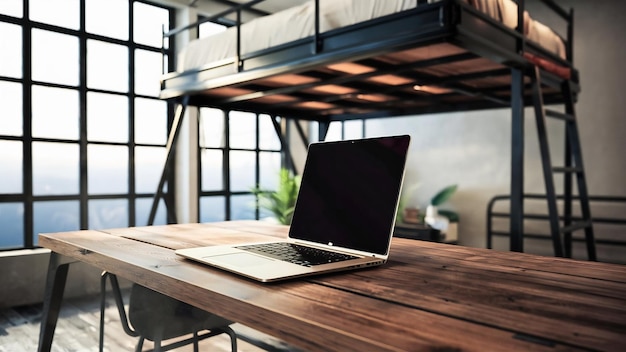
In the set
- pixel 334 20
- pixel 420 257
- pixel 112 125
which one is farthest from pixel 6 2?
pixel 420 257

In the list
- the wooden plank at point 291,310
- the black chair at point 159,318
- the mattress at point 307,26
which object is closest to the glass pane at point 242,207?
the mattress at point 307,26

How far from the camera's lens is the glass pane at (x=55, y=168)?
368cm

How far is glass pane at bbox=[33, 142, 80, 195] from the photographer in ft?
12.1

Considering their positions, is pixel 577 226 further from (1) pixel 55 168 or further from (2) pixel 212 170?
(1) pixel 55 168

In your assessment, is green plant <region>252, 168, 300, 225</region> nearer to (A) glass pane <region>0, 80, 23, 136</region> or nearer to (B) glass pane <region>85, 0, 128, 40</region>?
(B) glass pane <region>85, 0, 128, 40</region>

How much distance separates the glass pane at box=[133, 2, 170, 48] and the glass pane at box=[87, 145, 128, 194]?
100cm

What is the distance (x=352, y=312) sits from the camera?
0.65 m

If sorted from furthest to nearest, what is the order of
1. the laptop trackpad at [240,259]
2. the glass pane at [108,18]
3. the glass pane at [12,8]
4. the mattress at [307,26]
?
the glass pane at [108,18]
the glass pane at [12,8]
the mattress at [307,26]
the laptop trackpad at [240,259]

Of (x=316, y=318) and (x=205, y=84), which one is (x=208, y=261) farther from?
(x=205, y=84)

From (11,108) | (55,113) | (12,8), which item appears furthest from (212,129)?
(12,8)

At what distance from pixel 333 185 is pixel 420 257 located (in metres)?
0.27

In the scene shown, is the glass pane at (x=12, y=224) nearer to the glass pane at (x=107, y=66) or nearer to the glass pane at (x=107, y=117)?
the glass pane at (x=107, y=117)

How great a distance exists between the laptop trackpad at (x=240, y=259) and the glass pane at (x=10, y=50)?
335cm

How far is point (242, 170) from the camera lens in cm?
498
